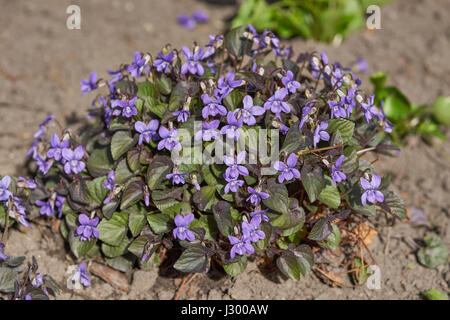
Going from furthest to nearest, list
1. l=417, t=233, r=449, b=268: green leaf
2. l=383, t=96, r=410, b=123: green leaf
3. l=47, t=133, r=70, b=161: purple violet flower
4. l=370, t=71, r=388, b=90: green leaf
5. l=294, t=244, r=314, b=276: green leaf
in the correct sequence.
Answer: l=383, t=96, r=410, b=123: green leaf → l=370, t=71, r=388, b=90: green leaf → l=417, t=233, r=449, b=268: green leaf → l=47, t=133, r=70, b=161: purple violet flower → l=294, t=244, r=314, b=276: green leaf

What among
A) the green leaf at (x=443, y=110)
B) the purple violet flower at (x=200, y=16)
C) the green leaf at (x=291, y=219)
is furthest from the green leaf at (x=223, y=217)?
the purple violet flower at (x=200, y=16)

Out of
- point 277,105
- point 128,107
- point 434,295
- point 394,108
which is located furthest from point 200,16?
point 434,295

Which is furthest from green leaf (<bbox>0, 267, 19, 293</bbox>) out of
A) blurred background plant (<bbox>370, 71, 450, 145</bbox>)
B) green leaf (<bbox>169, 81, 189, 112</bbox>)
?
blurred background plant (<bbox>370, 71, 450, 145</bbox>)

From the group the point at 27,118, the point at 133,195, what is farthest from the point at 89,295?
the point at 27,118

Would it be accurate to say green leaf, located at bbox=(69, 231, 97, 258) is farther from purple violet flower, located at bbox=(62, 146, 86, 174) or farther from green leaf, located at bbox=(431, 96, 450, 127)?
green leaf, located at bbox=(431, 96, 450, 127)

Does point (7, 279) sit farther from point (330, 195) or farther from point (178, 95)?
point (330, 195)
